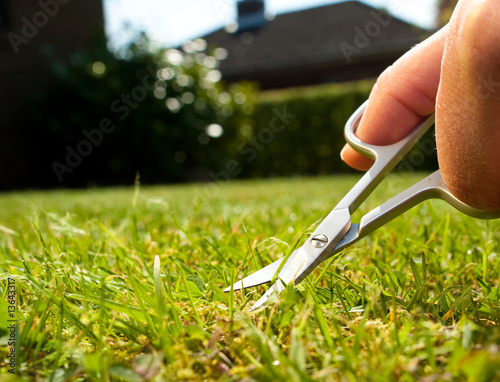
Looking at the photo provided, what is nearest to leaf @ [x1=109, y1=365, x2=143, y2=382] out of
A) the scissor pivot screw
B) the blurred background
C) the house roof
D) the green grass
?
the green grass

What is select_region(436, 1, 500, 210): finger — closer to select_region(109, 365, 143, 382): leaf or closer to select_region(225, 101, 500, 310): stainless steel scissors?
select_region(225, 101, 500, 310): stainless steel scissors

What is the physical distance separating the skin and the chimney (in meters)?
21.1

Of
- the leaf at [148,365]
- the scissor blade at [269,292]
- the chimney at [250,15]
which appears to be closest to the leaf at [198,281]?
the scissor blade at [269,292]

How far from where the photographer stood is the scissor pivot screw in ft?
3.21

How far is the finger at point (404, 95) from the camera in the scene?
95 cm

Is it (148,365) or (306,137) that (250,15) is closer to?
(306,137)

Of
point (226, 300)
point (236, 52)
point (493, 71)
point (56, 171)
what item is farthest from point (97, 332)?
point (236, 52)

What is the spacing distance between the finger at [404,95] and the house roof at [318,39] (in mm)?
14452

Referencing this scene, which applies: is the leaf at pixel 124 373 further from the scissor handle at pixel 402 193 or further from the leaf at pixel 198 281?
the scissor handle at pixel 402 193

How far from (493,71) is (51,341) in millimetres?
807

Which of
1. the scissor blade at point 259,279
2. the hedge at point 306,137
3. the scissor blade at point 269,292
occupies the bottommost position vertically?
the hedge at point 306,137

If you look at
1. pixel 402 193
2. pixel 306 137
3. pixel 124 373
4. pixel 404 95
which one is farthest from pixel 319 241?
pixel 306 137

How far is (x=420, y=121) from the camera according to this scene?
1.08 meters

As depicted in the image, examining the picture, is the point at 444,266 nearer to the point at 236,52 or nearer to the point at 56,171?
the point at 56,171
